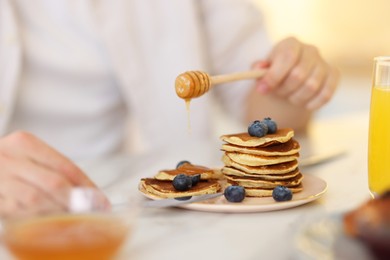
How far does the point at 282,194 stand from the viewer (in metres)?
0.96

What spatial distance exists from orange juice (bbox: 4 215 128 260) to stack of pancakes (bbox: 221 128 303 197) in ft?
0.98

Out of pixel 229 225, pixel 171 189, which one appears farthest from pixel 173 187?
pixel 229 225

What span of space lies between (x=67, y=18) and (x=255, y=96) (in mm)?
531

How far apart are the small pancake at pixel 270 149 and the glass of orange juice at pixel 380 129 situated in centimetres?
12

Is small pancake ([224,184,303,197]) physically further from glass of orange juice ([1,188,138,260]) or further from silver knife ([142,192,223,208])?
glass of orange juice ([1,188,138,260])

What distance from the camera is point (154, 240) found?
0.87 m

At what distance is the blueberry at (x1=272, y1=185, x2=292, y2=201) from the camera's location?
963mm

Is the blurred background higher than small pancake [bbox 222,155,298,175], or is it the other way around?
small pancake [bbox 222,155,298,175]

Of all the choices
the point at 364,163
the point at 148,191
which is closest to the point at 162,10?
the point at 364,163

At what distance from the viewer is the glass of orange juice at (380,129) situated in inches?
38.8

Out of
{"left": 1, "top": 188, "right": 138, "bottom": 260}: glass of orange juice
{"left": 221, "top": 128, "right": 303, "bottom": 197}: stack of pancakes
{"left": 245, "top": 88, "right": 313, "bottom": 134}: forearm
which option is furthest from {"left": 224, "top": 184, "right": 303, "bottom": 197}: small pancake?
{"left": 245, "top": 88, "right": 313, "bottom": 134}: forearm

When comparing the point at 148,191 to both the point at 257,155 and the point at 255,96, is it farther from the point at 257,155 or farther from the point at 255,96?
the point at 255,96

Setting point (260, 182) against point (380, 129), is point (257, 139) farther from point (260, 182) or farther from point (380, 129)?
point (380, 129)

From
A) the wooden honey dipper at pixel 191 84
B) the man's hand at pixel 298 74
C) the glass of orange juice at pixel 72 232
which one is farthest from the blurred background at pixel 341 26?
the glass of orange juice at pixel 72 232
